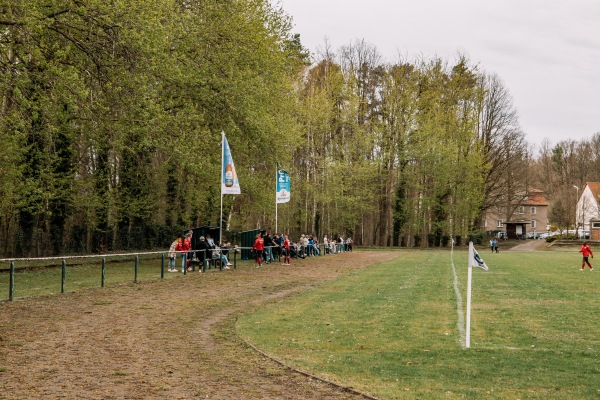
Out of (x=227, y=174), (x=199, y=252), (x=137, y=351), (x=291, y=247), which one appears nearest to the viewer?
(x=137, y=351)

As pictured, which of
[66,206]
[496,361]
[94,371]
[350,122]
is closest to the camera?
[94,371]

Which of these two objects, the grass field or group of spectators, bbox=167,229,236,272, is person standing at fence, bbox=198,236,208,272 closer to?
group of spectators, bbox=167,229,236,272

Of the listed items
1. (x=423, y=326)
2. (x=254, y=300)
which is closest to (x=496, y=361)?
(x=423, y=326)

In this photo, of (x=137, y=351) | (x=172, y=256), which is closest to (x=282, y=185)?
(x=172, y=256)

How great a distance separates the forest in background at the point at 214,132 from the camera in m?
22.1

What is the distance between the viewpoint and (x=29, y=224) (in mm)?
35750

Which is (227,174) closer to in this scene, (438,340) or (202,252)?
(202,252)

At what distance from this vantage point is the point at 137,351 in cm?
1179

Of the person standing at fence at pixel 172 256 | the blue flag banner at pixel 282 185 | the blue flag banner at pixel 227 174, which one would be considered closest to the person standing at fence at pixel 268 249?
the blue flag banner at pixel 282 185

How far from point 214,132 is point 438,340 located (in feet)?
77.8

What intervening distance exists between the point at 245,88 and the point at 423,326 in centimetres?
2232

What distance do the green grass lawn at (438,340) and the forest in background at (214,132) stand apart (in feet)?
31.9

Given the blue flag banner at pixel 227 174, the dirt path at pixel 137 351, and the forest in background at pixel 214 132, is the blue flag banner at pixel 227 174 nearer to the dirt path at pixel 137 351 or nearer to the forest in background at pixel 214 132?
the forest in background at pixel 214 132

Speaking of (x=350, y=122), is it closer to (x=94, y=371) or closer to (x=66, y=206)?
(x=66, y=206)
